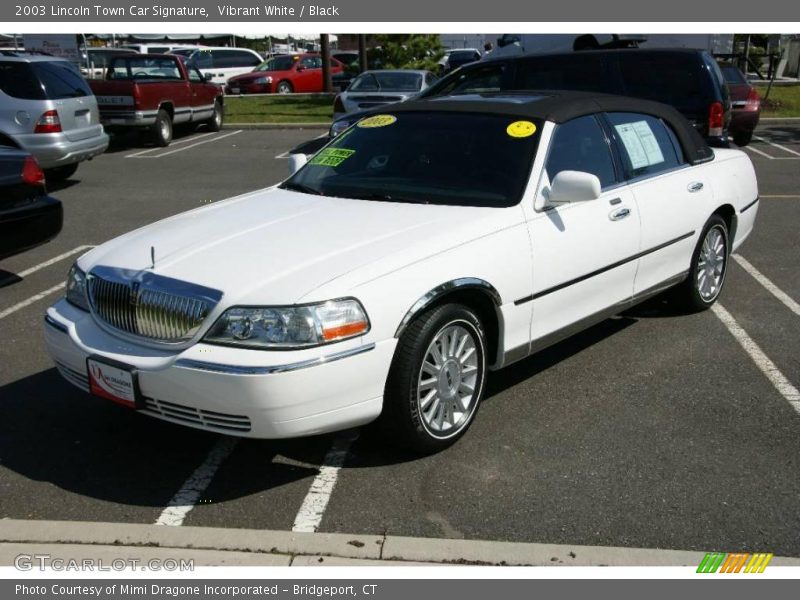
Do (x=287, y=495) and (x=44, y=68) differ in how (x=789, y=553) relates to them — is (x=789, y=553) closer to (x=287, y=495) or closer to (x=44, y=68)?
(x=287, y=495)

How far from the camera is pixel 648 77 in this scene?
371 inches

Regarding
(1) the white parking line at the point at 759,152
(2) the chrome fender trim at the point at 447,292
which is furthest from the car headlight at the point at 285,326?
(1) the white parking line at the point at 759,152

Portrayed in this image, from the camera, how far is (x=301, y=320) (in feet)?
11.7

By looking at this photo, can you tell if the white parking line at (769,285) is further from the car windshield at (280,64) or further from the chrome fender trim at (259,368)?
the car windshield at (280,64)

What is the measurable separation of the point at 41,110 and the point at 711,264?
29.8ft

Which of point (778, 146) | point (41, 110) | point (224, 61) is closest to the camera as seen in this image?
point (41, 110)

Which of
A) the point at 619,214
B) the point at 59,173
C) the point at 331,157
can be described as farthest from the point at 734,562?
the point at 59,173

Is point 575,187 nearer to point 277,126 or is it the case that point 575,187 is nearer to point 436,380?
point 436,380

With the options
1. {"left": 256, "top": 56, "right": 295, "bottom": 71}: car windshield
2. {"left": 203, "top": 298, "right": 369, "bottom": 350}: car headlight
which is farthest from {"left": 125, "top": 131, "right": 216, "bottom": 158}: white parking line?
{"left": 203, "top": 298, "right": 369, "bottom": 350}: car headlight

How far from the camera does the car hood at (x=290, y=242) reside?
371 cm

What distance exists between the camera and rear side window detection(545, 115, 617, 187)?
15.6ft

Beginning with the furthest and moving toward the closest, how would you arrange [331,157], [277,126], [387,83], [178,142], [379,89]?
[277,126]
[178,142]
[387,83]
[379,89]
[331,157]

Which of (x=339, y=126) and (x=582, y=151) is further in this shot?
(x=339, y=126)
